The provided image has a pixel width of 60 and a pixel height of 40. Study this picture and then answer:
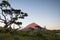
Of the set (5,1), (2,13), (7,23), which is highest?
(5,1)

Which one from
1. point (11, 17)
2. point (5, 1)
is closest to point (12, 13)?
point (11, 17)

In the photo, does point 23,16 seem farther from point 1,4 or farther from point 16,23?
point 1,4

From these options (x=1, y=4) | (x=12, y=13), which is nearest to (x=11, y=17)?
(x=12, y=13)

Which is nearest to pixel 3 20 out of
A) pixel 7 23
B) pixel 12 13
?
pixel 7 23

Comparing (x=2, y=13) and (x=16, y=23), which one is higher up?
(x=2, y=13)

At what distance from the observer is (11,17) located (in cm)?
3116

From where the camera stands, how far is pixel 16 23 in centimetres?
3059

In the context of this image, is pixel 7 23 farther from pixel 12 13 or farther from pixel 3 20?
pixel 12 13

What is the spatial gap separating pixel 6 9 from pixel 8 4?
1190mm

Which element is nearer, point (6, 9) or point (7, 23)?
point (7, 23)

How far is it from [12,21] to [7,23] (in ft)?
4.73

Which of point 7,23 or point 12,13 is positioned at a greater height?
point 12,13

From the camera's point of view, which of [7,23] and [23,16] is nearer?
[7,23]

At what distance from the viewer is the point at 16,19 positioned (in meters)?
31.3
